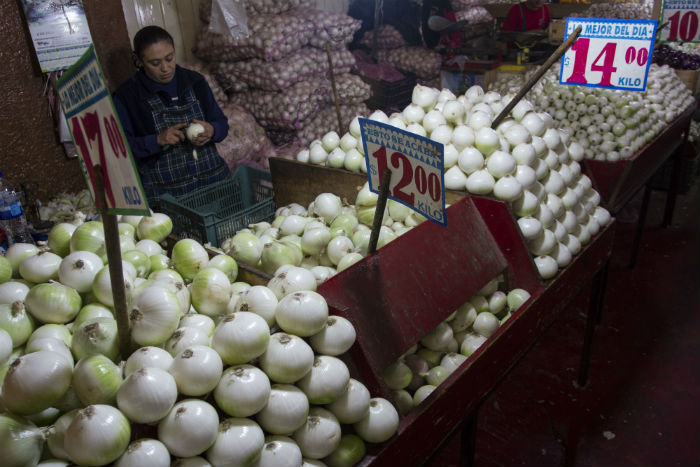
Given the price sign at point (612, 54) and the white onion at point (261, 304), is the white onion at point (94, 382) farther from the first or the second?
the price sign at point (612, 54)

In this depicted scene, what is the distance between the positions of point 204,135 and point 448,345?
216 cm

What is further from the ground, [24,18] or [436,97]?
[24,18]

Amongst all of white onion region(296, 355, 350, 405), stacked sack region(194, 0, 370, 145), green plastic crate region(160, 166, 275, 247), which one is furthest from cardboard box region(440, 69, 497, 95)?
white onion region(296, 355, 350, 405)

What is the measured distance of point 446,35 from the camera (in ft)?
22.9

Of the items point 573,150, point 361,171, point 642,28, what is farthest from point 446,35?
point 361,171

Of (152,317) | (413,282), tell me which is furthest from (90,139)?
(413,282)

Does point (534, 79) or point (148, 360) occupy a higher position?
point (534, 79)

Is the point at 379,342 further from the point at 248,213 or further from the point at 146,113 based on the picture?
the point at 146,113

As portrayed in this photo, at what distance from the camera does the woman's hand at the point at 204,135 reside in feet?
10.7

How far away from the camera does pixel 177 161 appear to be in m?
3.31

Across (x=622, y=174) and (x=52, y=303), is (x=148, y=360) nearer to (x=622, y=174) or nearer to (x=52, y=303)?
(x=52, y=303)

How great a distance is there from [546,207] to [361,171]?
883 mm

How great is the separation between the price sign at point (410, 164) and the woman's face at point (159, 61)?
1.88m

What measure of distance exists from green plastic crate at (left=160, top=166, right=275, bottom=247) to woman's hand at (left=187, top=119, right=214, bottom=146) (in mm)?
409
